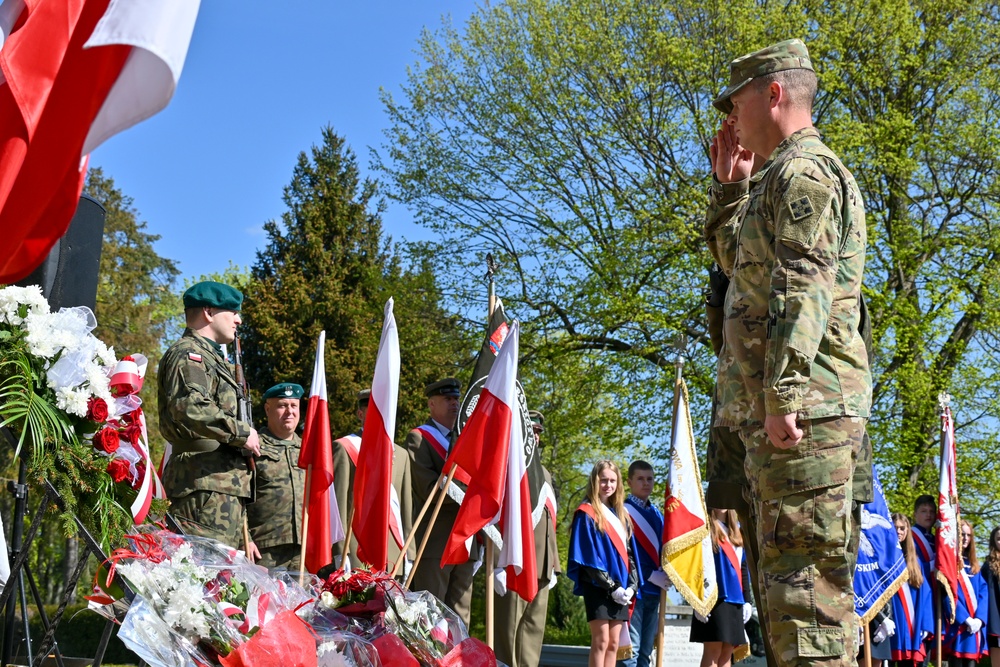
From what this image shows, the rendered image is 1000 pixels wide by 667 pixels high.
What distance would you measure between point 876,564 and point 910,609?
2.62 m

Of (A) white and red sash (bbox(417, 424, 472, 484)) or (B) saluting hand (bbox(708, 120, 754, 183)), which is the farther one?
(A) white and red sash (bbox(417, 424, 472, 484))

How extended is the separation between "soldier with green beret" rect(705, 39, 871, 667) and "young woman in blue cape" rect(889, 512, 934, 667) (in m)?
7.71

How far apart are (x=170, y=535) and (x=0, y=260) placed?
2.25 metres

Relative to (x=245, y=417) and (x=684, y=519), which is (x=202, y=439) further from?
(x=684, y=519)

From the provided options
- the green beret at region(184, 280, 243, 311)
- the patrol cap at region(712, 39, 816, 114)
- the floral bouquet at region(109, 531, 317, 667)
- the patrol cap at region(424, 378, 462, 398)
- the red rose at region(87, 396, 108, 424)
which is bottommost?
the floral bouquet at region(109, 531, 317, 667)

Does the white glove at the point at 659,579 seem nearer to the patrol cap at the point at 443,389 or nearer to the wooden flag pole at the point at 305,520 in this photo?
the patrol cap at the point at 443,389

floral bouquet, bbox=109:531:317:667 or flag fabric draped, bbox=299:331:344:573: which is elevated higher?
flag fabric draped, bbox=299:331:344:573

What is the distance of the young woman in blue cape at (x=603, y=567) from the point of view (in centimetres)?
855

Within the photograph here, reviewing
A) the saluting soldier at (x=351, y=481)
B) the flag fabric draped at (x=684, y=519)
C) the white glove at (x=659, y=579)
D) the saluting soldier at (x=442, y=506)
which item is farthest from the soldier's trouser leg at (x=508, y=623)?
the flag fabric draped at (x=684, y=519)

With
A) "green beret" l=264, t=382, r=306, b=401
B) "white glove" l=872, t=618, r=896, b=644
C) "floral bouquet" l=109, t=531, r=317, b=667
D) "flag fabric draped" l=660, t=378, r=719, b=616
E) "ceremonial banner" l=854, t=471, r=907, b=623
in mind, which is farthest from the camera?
"white glove" l=872, t=618, r=896, b=644

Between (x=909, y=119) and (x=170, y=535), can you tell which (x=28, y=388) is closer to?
(x=170, y=535)

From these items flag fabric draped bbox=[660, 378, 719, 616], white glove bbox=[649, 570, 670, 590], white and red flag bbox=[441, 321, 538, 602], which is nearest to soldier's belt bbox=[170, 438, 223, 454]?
white and red flag bbox=[441, 321, 538, 602]

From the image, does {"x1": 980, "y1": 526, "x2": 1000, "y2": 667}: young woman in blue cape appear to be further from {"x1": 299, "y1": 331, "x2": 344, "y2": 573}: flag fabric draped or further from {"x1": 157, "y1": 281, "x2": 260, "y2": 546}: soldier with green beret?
{"x1": 157, "y1": 281, "x2": 260, "y2": 546}: soldier with green beret

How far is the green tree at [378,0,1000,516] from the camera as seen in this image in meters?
17.2
